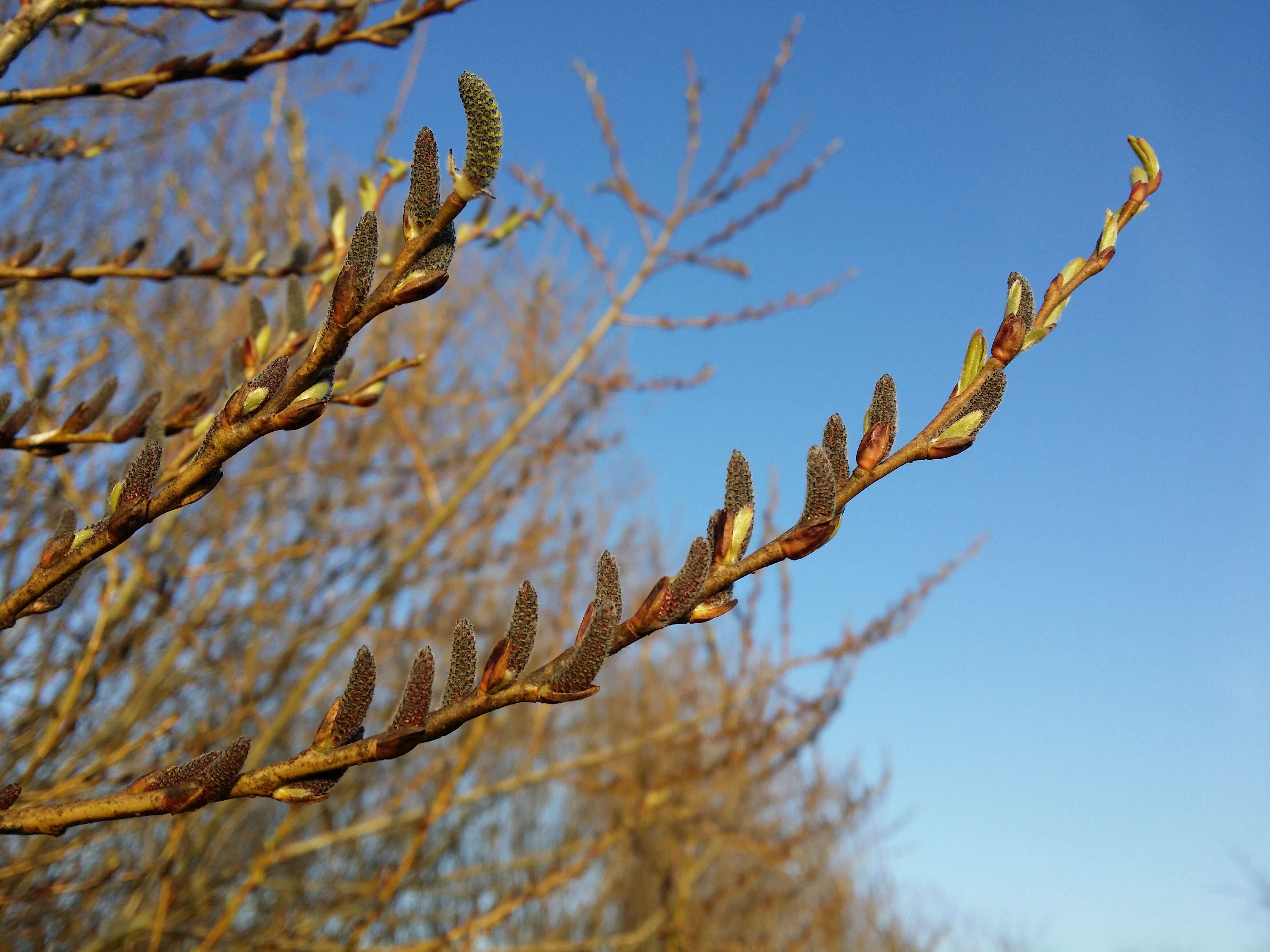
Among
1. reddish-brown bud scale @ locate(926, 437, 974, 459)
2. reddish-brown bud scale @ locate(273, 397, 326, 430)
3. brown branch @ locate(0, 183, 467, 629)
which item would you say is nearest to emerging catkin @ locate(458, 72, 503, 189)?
brown branch @ locate(0, 183, 467, 629)

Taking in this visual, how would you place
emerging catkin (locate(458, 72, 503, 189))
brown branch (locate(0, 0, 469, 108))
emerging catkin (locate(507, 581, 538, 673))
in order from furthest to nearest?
brown branch (locate(0, 0, 469, 108)), emerging catkin (locate(507, 581, 538, 673)), emerging catkin (locate(458, 72, 503, 189))

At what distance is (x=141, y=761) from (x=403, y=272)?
3.61 m

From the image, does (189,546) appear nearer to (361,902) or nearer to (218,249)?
(361,902)

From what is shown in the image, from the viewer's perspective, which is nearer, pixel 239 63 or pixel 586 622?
pixel 586 622

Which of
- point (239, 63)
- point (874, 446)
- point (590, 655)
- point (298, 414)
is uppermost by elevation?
point (239, 63)

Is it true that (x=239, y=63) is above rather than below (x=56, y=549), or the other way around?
above

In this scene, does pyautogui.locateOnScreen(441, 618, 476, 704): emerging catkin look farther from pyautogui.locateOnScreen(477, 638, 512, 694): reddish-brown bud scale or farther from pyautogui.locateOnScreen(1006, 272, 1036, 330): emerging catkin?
pyautogui.locateOnScreen(1006, 272, 1036, 330): emerging catkin

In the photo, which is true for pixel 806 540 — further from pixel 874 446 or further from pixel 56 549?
pixel 56 549

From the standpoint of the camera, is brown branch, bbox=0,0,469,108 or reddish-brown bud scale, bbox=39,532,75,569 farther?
brown branch, bbox=0,0,469,108

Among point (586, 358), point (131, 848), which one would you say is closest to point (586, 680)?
point (586, 358)

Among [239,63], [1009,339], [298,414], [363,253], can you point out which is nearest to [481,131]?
[363,253]

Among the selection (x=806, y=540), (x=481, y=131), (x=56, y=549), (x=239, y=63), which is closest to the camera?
(x=481, y=131)

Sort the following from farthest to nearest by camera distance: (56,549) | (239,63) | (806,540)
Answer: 1. (239,63)
2. (56,549)
3. (806,540)

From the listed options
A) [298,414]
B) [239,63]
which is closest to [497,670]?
[298,414]
